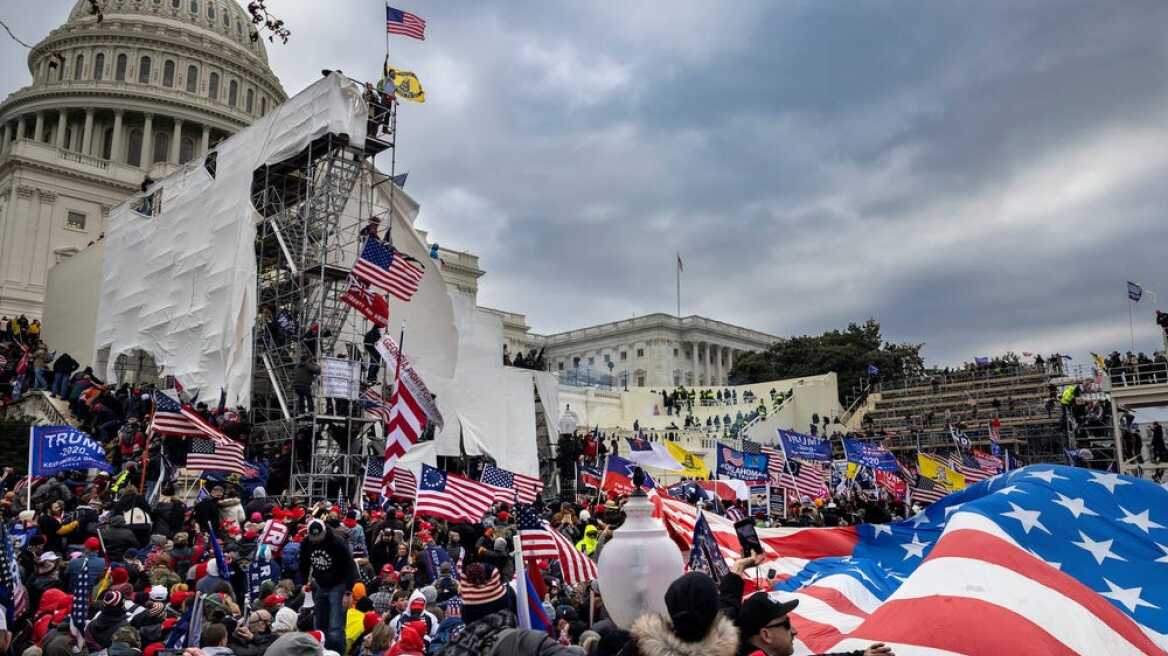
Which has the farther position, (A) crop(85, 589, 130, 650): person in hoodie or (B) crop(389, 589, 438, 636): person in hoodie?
(B) crop(389, 589, 438, 636): person in hoodie

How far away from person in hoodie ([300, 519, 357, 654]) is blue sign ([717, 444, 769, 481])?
41.6 feet

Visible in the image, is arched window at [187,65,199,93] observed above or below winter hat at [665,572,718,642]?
above

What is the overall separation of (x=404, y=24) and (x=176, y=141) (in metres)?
48.5

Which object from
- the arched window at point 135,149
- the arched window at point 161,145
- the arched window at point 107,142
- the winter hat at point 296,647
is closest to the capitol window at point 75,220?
the arched window at point 135,149

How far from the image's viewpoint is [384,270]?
69.4 ft

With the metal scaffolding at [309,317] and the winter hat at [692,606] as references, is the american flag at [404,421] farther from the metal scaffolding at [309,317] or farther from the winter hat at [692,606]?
the winter hat at [692,606]

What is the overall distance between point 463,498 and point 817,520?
23.4ft

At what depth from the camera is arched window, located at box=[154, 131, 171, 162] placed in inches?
2761

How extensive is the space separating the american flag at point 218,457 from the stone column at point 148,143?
190 feet

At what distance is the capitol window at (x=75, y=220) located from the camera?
193 feet

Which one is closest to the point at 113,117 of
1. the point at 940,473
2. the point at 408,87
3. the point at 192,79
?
the point at 192,79

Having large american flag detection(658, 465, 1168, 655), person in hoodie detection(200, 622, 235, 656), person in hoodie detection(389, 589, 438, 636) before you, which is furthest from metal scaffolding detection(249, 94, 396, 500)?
person in hoodie detection(200, 622, 235, 656)

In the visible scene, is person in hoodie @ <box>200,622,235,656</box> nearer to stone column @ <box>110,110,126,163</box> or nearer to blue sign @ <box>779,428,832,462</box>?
blue sign @ <box>779,428,832,462</box>

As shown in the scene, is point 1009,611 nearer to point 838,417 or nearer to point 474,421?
point 474,421
